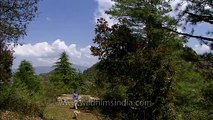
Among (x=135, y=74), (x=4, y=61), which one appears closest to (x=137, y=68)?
(x=135, y=74)

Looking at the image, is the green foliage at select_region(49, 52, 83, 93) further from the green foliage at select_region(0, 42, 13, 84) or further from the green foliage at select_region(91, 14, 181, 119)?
the green foliage at select_region(0, 42, 13, 84)

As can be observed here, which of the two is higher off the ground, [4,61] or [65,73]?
[65,73]

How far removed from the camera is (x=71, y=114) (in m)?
28.1

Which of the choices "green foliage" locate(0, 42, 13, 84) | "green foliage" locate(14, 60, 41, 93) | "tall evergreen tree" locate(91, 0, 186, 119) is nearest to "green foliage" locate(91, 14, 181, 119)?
"tall evergreen tree" locate(91, 0, 186, 119)

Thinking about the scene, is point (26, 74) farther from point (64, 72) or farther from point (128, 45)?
point (128, 45)

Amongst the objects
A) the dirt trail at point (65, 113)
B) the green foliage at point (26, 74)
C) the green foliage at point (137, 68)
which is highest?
the green foliage at point (26, 74)

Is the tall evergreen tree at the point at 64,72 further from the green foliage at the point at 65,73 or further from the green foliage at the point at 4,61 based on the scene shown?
the green foliage at the point at 4,61

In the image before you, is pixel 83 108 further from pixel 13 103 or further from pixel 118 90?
pixel 13 103

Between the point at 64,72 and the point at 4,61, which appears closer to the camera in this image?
the point at 4,61

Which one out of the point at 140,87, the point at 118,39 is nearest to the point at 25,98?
the point at 140,87

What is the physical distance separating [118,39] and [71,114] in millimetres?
7076


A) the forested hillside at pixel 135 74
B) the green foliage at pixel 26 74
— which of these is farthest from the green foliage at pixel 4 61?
the green foliage at pixel 26 74

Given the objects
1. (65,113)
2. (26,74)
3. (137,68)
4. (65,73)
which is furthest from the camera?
(65,73)

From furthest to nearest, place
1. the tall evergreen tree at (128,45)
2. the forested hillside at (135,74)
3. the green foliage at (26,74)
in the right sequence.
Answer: the green foliage at (26,74) < the tall evergreen tree at (128,45) < the forested hillside at (135,74)
